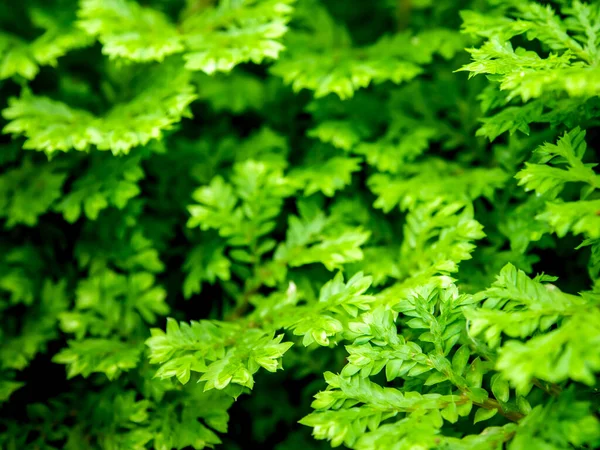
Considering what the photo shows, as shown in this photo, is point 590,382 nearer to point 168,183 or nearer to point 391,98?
point 391,98

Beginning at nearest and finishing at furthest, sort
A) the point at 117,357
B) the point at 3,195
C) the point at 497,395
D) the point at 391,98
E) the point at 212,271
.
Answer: the point at 497,395 < the point at 117,357 < the point at 212,271 < the point at 3,195 < the point at 391,98

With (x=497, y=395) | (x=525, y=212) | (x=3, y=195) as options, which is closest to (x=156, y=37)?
(x=3, y=195)

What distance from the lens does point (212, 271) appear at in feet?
5.55

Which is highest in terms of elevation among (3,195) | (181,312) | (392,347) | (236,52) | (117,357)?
(236,52)

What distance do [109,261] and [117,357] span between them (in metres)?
0.48

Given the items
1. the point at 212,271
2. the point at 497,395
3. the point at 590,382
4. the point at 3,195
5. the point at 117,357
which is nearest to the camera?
the point at 590,382

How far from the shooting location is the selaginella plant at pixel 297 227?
120 cm

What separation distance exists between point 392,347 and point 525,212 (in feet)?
2.00

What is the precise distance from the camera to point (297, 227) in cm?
174

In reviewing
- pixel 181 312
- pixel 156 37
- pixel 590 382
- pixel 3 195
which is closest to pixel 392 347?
pixel 590 382

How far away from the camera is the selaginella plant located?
3.94ft

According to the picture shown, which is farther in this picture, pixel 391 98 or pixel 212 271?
pixel 391 98

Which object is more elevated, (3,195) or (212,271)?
(3,195)

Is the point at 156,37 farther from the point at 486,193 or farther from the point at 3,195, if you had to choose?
the point at 486,193
